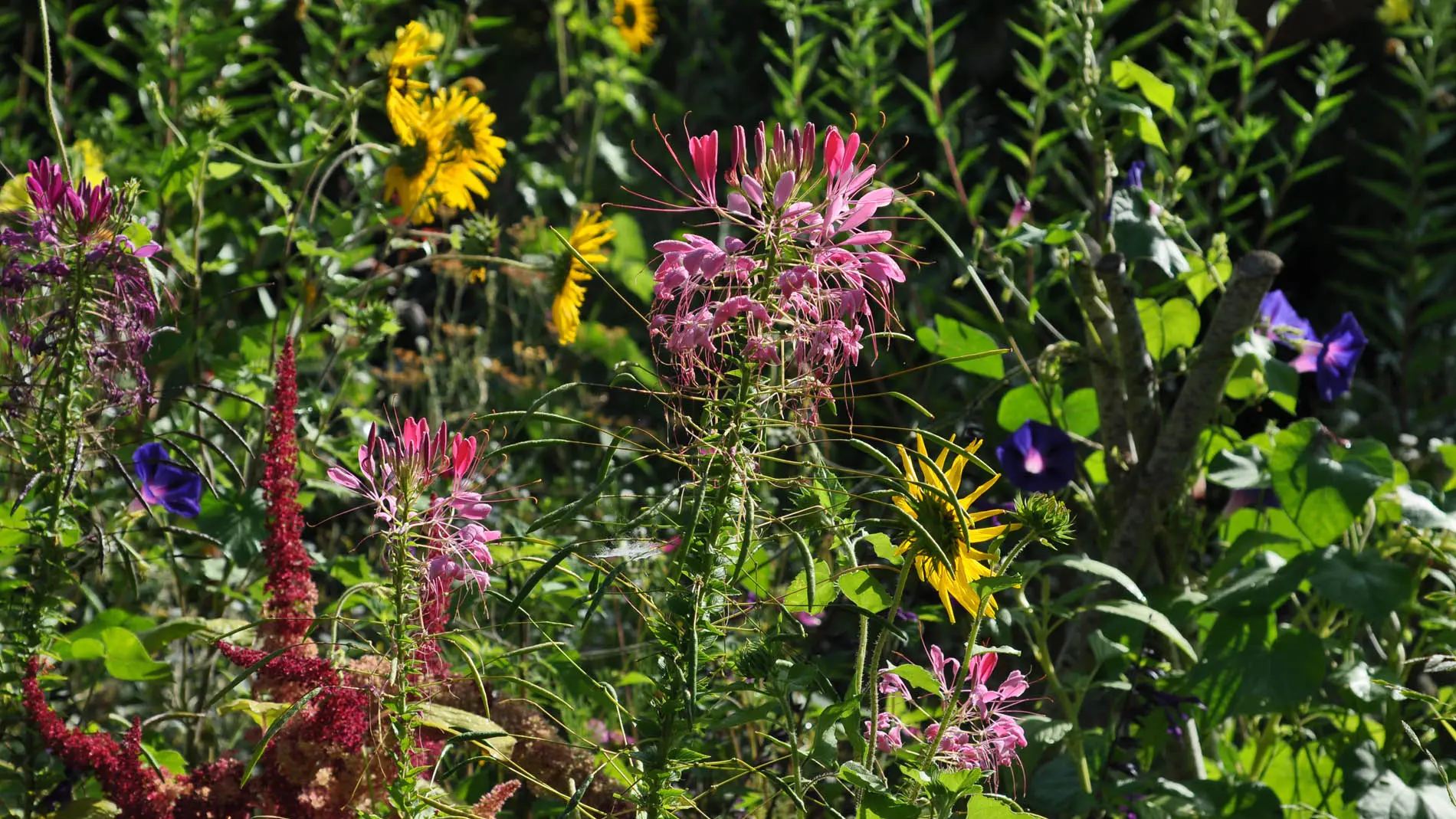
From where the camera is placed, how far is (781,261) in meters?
0.82

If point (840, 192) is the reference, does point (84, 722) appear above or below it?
below

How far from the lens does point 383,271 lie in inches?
58.7

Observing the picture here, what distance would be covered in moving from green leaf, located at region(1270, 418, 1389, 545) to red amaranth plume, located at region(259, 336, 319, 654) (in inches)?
39.8

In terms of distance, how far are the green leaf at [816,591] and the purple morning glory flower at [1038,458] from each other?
58 cm

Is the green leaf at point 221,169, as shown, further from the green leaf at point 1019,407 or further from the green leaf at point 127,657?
the green leaf at point 1019,407

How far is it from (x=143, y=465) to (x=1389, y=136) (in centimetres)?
295

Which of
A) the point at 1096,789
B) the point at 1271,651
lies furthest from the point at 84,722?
the point at 1271,651

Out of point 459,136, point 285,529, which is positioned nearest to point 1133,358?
point 459,136

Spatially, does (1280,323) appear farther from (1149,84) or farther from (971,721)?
(971,721)

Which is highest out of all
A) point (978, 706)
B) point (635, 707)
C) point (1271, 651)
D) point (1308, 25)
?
point (1308, 25)

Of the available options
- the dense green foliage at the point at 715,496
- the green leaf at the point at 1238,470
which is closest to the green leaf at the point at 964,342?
the dense green foliage at the point at 715,496

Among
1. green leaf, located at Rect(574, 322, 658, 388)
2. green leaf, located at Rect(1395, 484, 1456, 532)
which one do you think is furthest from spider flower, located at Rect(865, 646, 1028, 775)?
green leaf, located at Rect(574, 322, 658, 388)

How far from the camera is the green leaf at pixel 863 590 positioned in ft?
3.05

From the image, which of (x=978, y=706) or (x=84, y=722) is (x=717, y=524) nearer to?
(x=978, y=706)
